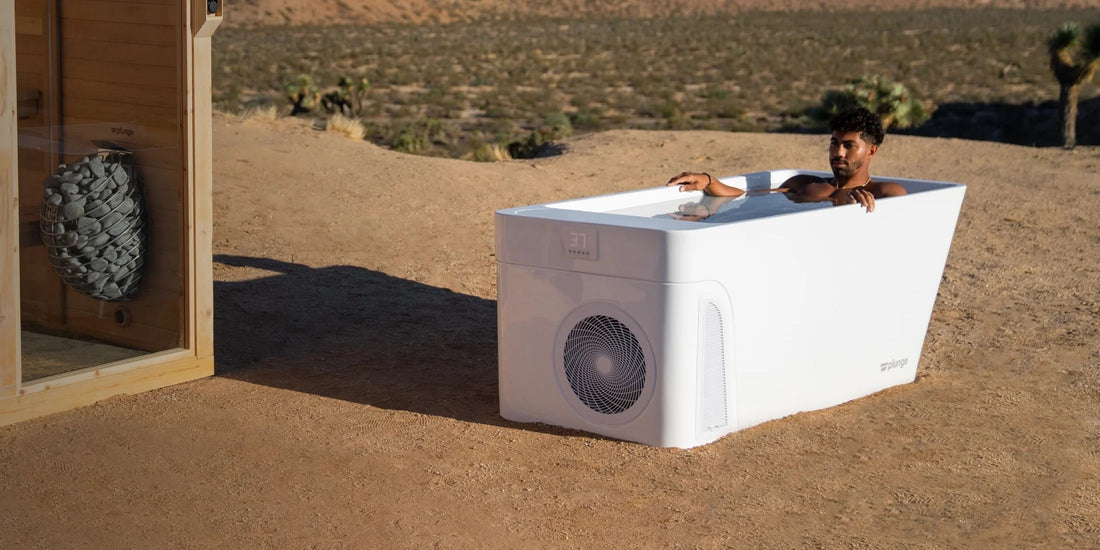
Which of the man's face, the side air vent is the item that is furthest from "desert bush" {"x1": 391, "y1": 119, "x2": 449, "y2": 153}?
the side air vent

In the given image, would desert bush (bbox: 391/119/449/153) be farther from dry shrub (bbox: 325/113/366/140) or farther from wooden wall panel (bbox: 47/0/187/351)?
wooden wall panel (bbox: 47/0/187/351)

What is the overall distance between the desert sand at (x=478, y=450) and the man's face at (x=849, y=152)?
2.62 feet

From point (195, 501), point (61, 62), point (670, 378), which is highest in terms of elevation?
point (61, 62)

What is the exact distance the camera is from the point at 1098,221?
35.2 ft

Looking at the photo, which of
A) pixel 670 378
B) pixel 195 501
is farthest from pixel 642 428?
pixel 195 501

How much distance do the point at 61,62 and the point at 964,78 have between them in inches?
1370

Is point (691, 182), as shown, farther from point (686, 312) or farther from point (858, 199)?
point (686, 312)

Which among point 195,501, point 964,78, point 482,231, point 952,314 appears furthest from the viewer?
point 964,78

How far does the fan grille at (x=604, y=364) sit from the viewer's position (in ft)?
16.6

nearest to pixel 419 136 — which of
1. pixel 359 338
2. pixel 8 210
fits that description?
pixel 359 338

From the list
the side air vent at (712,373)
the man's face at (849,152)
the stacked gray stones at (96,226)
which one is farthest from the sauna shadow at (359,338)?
the man's face at (849,152)

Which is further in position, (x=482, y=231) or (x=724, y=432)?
(x=482, y=231)

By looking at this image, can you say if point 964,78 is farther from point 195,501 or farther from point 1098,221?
point 195,501

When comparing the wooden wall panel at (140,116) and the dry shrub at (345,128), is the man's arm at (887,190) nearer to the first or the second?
the wooden wall panel at (140,116)
